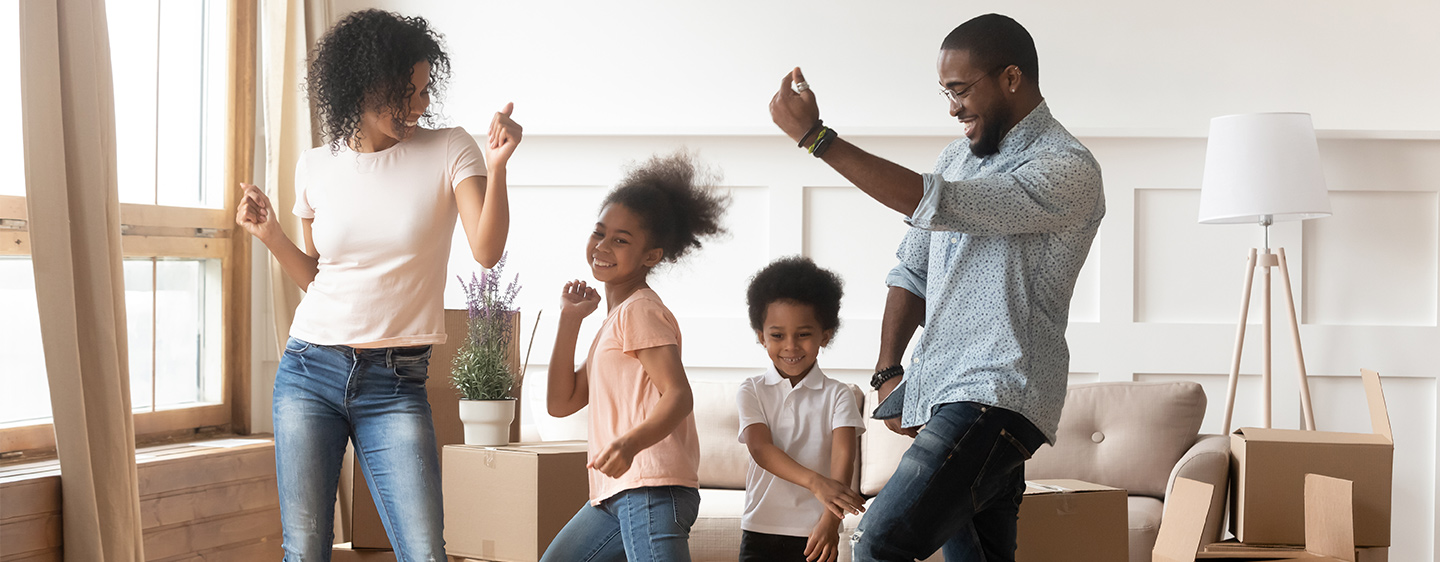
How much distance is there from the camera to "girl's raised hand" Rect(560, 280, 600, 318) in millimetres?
1819

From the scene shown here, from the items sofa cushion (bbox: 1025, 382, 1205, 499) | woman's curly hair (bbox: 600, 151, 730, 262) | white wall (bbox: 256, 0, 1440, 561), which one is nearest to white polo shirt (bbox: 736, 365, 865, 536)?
Answer: woman's curly hair (bbox: 600, 151, 730, 262)

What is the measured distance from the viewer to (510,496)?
2357 mm

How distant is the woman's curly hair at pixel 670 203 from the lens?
73.3 inches

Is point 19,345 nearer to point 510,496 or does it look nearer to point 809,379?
point 510,496

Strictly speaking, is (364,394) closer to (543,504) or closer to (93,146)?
(543,504)

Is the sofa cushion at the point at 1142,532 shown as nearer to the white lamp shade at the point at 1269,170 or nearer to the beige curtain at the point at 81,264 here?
the white lamp shade at the point at 1269,170

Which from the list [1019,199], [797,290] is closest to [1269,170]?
[797,290]

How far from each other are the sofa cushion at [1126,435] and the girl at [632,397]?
1.59 metres

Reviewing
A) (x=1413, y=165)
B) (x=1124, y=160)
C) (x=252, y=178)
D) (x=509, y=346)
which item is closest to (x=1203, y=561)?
(x=509, y=346)

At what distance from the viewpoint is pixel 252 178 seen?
360 cm

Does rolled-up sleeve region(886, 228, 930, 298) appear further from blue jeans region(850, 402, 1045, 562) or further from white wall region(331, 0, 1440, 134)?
white wall region(331, 0, 1440, 134)

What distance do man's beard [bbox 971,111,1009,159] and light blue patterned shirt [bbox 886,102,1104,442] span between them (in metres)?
0.01

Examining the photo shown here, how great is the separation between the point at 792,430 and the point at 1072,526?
58 cm

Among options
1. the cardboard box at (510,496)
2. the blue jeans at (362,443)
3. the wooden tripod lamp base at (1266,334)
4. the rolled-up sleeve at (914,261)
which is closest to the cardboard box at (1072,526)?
the rolled-up sleeve at (914,261)
